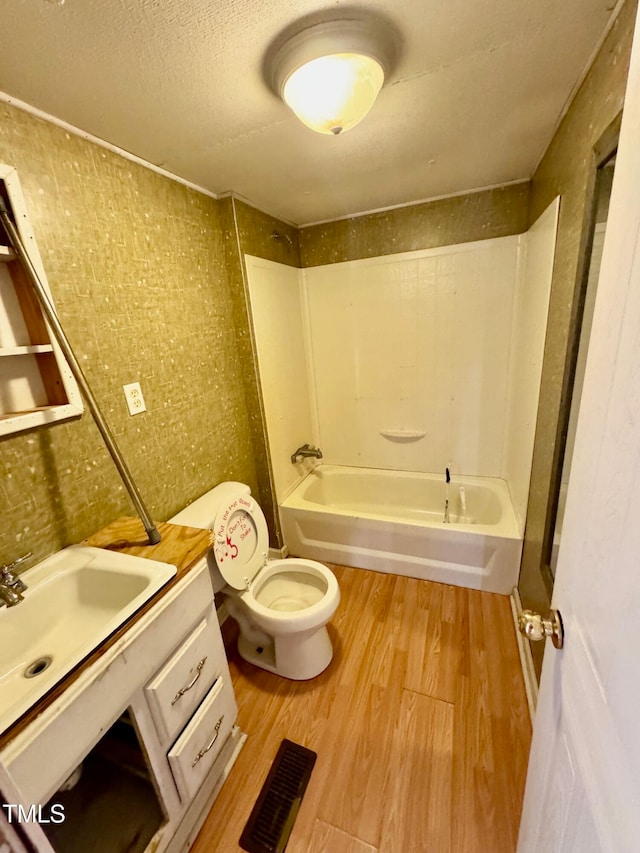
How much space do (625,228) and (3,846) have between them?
1.47 m

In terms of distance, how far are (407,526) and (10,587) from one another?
1749 mm

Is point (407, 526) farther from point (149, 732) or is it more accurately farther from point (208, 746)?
point (149, 732)

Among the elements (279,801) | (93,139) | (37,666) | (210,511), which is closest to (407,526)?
(210,511)

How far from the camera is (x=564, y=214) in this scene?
4.16ft

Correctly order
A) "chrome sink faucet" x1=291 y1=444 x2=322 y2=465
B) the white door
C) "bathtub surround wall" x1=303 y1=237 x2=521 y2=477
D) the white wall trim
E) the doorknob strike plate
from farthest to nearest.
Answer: "chrome sink faucet" x1=291 y1=444 x2=322 y2=465
"bathtub surround wall" x1=303 y1=237 x2=521 y2=477
the white wall trim
the doorknob strike plate
the white door

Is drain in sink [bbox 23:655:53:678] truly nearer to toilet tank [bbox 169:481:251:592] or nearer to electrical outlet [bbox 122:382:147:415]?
toilet tank [bbox 169:481:251:592]

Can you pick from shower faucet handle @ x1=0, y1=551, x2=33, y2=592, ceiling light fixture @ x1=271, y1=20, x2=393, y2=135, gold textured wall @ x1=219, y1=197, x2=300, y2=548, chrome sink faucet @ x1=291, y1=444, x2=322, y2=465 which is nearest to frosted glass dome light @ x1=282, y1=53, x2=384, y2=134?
ceiling light fixture @ x1=271, y1=20, x2=393, y2=135

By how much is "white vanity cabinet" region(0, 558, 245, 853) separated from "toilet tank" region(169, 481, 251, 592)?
0.31 metres

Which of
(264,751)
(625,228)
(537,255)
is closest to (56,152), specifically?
(625,228)

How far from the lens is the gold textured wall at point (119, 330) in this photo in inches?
41.2

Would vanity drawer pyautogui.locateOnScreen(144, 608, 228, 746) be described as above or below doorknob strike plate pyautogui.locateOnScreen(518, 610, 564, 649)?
below

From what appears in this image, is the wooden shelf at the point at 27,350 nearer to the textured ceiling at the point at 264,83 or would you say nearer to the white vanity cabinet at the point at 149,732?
the textured ceiling at the point at 264,83

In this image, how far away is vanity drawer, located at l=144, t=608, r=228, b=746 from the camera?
947 millimetres

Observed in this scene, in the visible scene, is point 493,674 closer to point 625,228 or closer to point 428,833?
point 428,833
